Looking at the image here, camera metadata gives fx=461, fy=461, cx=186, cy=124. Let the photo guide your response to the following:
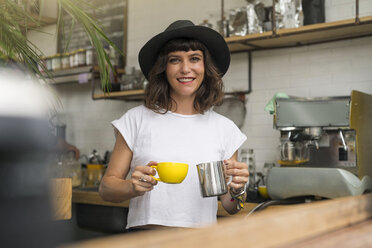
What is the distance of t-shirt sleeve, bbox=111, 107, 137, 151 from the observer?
5.12 feet

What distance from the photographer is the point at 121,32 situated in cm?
432

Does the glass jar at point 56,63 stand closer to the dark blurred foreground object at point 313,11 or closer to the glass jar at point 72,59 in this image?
the glass jar at point 72,59

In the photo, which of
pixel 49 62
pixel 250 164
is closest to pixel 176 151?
pixel 250 164

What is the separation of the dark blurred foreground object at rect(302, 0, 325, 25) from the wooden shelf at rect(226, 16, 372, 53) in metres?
0.10

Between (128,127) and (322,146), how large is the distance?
134 cm

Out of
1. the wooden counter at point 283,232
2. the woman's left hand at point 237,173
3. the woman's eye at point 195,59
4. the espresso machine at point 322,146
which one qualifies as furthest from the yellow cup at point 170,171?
the espresso machine at point 322,146

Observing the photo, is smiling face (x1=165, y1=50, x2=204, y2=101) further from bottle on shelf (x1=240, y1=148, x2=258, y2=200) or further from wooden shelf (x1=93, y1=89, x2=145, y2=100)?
wooden shelf (x1=93, y1=89, x2=145, y2=100)

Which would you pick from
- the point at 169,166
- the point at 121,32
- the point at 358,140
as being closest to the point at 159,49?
the point at 169,166

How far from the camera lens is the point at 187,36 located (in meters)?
1.65

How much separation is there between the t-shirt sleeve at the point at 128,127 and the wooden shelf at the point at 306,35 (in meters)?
1.55

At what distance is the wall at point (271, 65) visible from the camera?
294cm

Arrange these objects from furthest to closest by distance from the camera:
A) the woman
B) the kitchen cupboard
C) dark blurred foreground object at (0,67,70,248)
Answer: the kitchen cupboard → the woman → dark blurred foreground object at (0,67,70,248)

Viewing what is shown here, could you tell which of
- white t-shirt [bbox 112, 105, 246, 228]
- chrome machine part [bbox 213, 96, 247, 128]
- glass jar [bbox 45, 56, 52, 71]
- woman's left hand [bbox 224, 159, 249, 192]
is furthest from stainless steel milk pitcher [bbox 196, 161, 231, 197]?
glass jar [bbox 45, 56, 52, 71]

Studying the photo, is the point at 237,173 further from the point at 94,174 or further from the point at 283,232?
the point at 94,174
